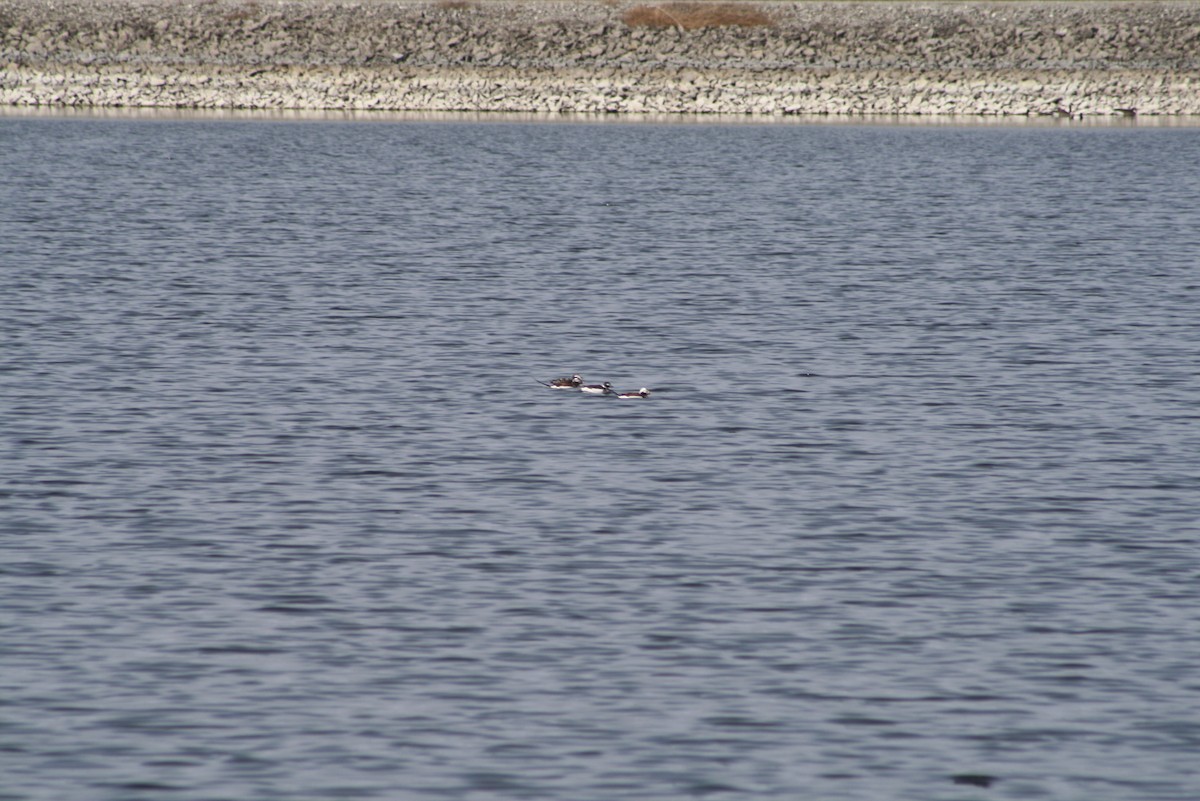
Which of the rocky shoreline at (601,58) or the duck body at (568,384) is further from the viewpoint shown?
the rocky shoreline at (601,58)

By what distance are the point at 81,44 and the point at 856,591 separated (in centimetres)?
8670

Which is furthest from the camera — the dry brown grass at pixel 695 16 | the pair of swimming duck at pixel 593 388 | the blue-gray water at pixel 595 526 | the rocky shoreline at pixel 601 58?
the dry brown grass at pixel 695 16

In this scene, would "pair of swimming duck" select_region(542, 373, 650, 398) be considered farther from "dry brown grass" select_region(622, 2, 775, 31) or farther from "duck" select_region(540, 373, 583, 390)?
"dry brown grass" select_region(622, 2, 775, 31)

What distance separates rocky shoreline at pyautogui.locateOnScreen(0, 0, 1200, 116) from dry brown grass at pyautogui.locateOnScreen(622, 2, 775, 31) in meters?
0.16

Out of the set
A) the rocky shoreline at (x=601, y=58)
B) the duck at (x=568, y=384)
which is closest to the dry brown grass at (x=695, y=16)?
the rocky shoreline at (x=601, y=58)

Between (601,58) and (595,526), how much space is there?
260ft

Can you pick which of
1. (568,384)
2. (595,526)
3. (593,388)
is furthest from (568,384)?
(595,526)

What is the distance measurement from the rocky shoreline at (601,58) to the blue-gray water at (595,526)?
51391 mm

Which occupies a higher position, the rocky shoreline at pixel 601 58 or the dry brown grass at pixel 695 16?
the dry brown grass at pixel 695 16

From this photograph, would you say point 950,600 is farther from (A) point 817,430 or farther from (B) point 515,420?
(B) point 515,420

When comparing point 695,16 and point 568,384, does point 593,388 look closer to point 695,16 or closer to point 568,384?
point 568,384

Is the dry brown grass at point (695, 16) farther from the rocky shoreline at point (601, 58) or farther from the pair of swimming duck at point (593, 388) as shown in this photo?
the pair of swimming duck at point (593, 388)

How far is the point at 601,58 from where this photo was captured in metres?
95.4

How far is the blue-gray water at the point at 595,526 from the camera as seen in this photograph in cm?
1270
